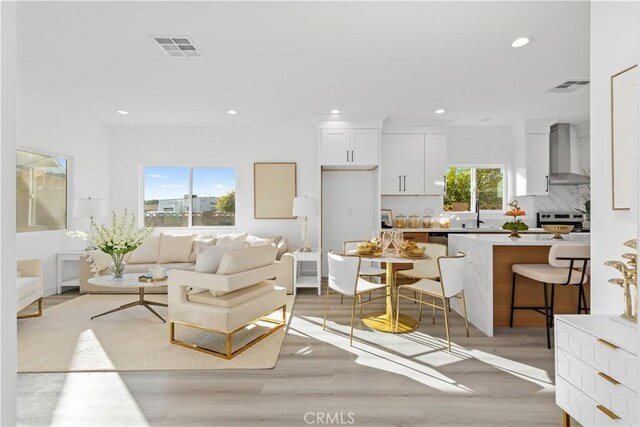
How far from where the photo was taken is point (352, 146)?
17.1 feet

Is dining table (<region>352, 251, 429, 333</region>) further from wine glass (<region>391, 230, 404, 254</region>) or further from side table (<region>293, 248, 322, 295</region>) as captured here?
side table (<region>293, 248, 322, 295</region>)

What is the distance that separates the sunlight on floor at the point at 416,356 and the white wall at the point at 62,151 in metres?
3.77

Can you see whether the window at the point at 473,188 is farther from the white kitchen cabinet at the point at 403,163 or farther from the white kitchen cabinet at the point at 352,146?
the white kitchen cabinet at the point at 352,146

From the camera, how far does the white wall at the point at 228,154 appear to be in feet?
19.0

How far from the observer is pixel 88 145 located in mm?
5316

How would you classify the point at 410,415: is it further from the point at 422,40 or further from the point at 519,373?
the point at 422,40

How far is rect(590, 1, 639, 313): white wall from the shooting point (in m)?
1.79

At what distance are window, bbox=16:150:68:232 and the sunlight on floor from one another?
3.83m

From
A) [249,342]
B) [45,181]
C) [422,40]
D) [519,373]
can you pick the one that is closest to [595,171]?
[519,373]

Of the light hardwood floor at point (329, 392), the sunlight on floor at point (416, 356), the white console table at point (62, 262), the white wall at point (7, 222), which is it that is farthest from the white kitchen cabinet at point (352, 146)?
the white wall at point (7, 222)

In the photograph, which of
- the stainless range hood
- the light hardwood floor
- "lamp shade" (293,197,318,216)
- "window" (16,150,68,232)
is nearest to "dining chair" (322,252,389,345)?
the light hardwood floor

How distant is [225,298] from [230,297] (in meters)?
0.04

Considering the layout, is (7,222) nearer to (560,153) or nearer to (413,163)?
(413,163)

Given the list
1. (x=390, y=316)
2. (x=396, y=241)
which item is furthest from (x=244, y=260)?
→ (x=390, y=316)
